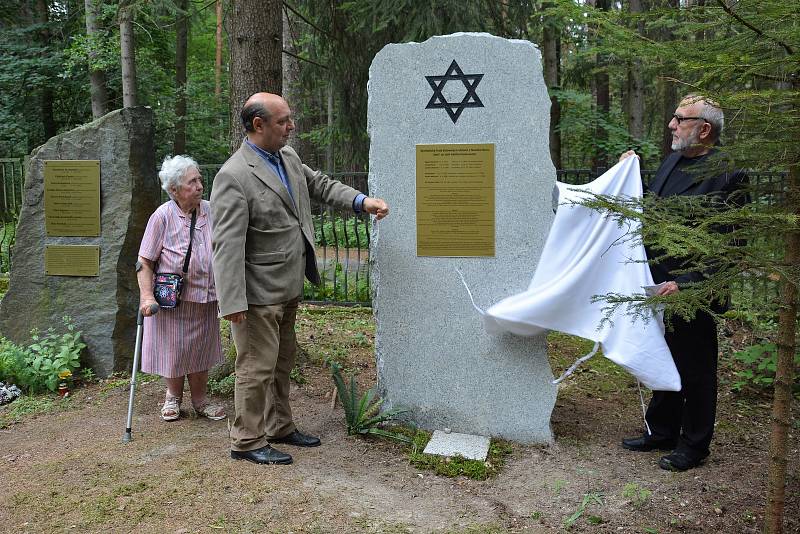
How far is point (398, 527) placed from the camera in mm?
3279

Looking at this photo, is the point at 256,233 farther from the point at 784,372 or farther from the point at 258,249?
the point at 784,372

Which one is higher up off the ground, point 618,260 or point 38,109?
point 38,109

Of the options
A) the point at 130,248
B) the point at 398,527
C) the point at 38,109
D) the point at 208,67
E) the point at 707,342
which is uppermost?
the point at 208,67

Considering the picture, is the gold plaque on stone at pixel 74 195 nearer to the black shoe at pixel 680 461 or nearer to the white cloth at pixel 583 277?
the white cloth at pixel 583 277

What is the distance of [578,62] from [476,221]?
41.6 feet

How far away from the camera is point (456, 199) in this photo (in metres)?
4.27

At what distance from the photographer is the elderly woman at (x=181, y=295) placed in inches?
176

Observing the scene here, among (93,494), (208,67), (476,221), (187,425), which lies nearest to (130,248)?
(187,425)

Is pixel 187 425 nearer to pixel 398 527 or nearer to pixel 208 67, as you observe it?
pixel 398 527

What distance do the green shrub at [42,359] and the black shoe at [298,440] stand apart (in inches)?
93.4

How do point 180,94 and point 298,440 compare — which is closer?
point 298,440

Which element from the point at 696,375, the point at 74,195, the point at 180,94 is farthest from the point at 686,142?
the point at 180,94

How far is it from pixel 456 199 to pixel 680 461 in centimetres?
208

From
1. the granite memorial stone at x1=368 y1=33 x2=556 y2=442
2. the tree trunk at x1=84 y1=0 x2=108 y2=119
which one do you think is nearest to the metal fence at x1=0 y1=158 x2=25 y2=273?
the tree trunk at x1=84 y1=0 x2=108 y2=119
